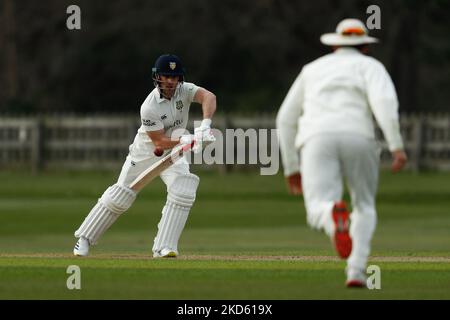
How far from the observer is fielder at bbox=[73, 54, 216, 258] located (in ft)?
48.9

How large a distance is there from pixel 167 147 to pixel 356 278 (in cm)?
425

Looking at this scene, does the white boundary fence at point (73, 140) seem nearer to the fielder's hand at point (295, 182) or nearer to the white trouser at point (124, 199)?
the white trouser at point (124, 199)

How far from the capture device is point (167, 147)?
15016mm

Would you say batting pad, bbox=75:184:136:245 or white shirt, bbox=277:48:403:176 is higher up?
white shirt, bbox=277:48:403:176

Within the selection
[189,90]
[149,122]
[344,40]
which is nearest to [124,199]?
[149,122]

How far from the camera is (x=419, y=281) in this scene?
12008 mm

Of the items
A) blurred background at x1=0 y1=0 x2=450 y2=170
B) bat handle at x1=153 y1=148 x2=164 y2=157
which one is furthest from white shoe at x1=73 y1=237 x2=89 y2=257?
blurred background at x1=0 y1=0 x2=450 y2=170

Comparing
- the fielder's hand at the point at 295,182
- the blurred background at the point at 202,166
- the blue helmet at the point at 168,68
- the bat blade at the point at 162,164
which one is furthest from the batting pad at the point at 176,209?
the fielder's hand at the point at 295,182

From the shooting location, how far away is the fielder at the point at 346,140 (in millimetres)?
11070

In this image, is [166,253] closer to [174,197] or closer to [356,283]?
[174,197]

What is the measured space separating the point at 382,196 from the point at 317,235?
8620 millimetres

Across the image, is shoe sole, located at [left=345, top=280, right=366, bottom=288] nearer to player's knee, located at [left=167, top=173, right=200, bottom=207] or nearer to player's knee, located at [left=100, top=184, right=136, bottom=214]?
player's knee, located at [left=167, top=173, right=200, bottom=207]

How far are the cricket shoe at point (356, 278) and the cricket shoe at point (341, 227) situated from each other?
0.64 ft

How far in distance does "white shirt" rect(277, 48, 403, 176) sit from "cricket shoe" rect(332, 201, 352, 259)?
586mm
